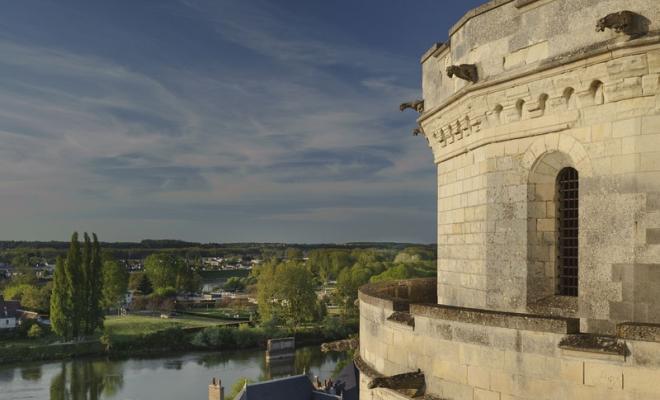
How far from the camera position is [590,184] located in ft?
20.9

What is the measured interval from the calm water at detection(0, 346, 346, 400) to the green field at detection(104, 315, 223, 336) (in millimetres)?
8681

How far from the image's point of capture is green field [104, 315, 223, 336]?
190 feet

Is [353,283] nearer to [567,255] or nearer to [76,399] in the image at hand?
[76,399]

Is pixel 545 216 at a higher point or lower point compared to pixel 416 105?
lower

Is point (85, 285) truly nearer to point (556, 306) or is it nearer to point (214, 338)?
point (214, 338)

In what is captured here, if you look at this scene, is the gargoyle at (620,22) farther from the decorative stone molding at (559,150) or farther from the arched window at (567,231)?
the arched window at (567,231)

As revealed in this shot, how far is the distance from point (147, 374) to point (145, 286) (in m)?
53.3

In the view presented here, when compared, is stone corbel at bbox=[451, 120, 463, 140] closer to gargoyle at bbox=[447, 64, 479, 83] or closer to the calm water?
gargoyle at bbox=[447, 64, 479, 83]

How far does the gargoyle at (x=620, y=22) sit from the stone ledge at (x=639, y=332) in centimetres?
269

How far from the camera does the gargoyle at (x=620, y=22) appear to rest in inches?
231

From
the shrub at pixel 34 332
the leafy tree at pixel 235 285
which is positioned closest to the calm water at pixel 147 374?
the shrub at pixel 34 332

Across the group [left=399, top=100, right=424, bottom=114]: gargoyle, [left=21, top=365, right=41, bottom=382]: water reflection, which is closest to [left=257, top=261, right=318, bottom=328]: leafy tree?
[left=21, top=365, right=41, bottom=382]: water reflection

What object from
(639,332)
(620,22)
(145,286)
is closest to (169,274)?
(145,286)

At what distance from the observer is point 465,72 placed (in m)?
7.46
